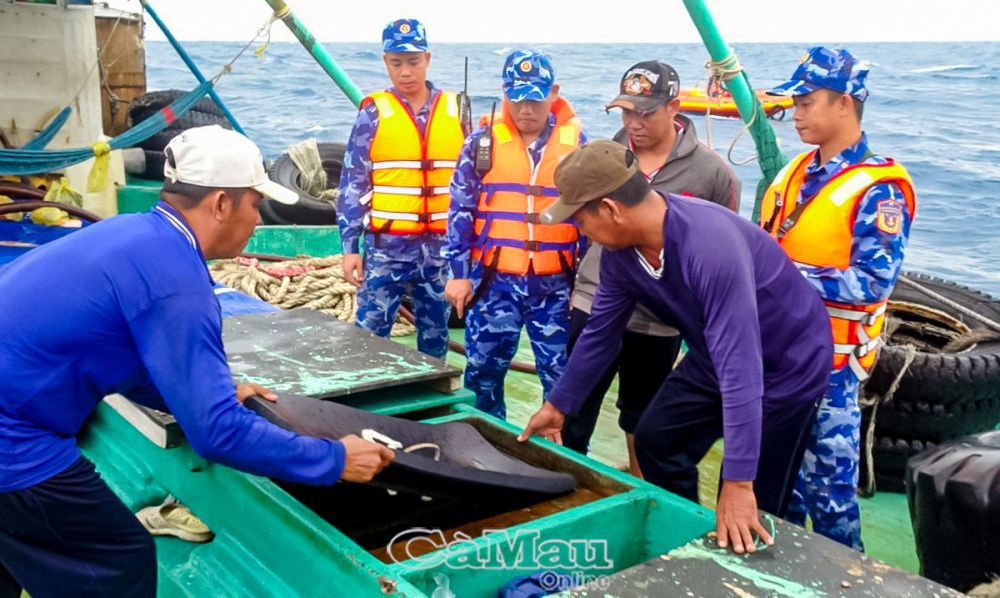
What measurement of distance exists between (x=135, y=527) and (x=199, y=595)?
0.47 meters

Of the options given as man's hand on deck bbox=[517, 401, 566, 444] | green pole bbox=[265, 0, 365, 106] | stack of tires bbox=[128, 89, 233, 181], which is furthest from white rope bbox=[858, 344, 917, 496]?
stack of tires bbox=[128, 89, 233, 181]

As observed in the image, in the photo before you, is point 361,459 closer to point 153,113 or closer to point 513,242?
point 513,242

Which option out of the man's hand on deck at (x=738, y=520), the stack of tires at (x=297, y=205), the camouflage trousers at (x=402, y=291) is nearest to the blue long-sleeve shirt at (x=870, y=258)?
the man's hand on deck at (x=738, y=520)

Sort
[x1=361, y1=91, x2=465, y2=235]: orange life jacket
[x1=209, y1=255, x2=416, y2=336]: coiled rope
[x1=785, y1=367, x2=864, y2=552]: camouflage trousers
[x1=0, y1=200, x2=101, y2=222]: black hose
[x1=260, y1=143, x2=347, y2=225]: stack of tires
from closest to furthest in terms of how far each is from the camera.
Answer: [x1=785, y1=367, x2=864, y2=552]: camouflage trousers
[x1=361, y1=91, x2=465, y2=235]: orange life jacket
[x1=0, y1=200, x2=101, y2=222]: black hose
[x1=209, y1=255, x2=416, y2=336]: coiled rope
[x1=260, y1=143, x2=347, y2=225]: stack of tires

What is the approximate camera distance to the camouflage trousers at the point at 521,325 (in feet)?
12.5

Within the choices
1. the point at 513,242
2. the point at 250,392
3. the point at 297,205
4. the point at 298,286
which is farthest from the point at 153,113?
the point at 250,392

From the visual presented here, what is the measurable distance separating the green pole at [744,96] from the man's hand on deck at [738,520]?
2.84 m

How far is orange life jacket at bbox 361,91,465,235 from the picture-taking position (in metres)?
4.33

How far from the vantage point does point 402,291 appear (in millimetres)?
4473

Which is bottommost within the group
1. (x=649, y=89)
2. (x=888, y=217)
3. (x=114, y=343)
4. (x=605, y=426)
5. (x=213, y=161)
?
(x=605, y=426)

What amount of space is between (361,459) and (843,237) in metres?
1.64

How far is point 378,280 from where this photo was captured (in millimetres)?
4363

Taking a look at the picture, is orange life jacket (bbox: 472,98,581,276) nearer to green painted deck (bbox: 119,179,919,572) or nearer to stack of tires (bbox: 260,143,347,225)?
green painted deck (bbox: 119,179,919,572)

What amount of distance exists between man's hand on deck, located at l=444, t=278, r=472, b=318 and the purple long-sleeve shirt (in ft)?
3.20
